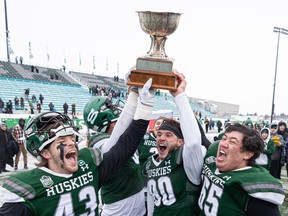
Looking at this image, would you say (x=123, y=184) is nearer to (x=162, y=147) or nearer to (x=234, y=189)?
(x=162, y=147)

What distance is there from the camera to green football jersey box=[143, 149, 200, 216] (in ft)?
7.49

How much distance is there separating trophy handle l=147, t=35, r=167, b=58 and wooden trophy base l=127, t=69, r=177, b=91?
31cm

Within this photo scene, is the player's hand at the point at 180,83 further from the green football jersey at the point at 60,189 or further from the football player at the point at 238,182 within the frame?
the green football jersey at the point at 60,189

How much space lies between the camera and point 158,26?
8.69ft

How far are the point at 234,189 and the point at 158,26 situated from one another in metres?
1.58

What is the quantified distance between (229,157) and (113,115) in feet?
4.00

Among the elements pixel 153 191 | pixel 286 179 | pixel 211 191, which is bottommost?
pixel 286 179

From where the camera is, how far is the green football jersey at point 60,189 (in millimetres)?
1667

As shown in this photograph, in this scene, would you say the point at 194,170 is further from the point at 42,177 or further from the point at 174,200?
the point at 42,177

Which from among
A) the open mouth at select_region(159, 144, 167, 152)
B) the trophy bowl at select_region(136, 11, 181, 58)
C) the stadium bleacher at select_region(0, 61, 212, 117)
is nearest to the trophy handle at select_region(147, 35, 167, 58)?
the trophy bowl at select_region(136, 11, 181, 58)

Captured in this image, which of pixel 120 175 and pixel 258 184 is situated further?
pixel 120 175

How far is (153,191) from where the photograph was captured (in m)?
2.49

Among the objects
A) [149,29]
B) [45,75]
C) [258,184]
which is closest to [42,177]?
[258,184]

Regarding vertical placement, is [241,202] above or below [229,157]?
below
